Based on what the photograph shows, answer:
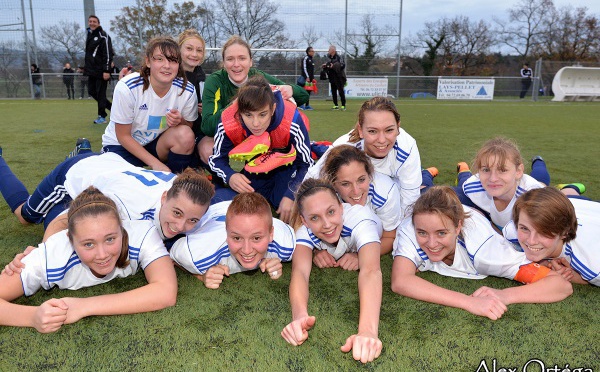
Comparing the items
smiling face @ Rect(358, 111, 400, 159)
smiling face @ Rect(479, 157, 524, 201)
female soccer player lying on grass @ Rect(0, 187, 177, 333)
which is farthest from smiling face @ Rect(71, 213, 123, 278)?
smiling face @ Rect(479, 157, 524, 201)

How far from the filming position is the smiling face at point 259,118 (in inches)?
123

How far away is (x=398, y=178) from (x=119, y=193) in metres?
1.86

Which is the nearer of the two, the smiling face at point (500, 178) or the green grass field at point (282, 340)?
→ the green grass field at point (282, 340)

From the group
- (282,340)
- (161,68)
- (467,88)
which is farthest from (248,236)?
(467,88)

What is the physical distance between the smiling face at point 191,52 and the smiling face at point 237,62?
621 millimetres

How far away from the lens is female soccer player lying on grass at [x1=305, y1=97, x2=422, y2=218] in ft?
9.76

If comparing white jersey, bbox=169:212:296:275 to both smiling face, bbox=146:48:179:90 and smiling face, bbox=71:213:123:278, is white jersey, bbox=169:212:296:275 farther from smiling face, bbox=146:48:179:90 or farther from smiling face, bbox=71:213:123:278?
smiling face, bbox=146:48:179:90

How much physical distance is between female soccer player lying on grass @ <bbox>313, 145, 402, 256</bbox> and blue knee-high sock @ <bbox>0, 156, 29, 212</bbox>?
2.27 metres

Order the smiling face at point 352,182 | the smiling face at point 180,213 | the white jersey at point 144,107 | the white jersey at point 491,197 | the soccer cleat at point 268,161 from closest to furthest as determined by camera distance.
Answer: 1. the smiling face at point 180,213
2. the smiling face at point 352,182
3. the white jersey at point 491,197
4. the soccer cleat at point 268,161
5. the white jersey at point 144,107

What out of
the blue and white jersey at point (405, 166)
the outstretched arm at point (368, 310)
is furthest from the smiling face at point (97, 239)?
the blue and white jersey at point (405, 166)

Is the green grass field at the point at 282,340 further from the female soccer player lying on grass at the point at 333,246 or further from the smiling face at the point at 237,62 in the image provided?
the smiling face at the point at 237,62

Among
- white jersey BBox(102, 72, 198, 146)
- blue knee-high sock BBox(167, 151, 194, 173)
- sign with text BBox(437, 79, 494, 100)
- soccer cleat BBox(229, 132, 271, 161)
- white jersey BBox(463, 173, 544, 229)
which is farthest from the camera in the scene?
sign with text BBox(437, 79, 494, 100)

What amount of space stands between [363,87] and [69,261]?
59.7 feet

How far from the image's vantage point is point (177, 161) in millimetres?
4113
